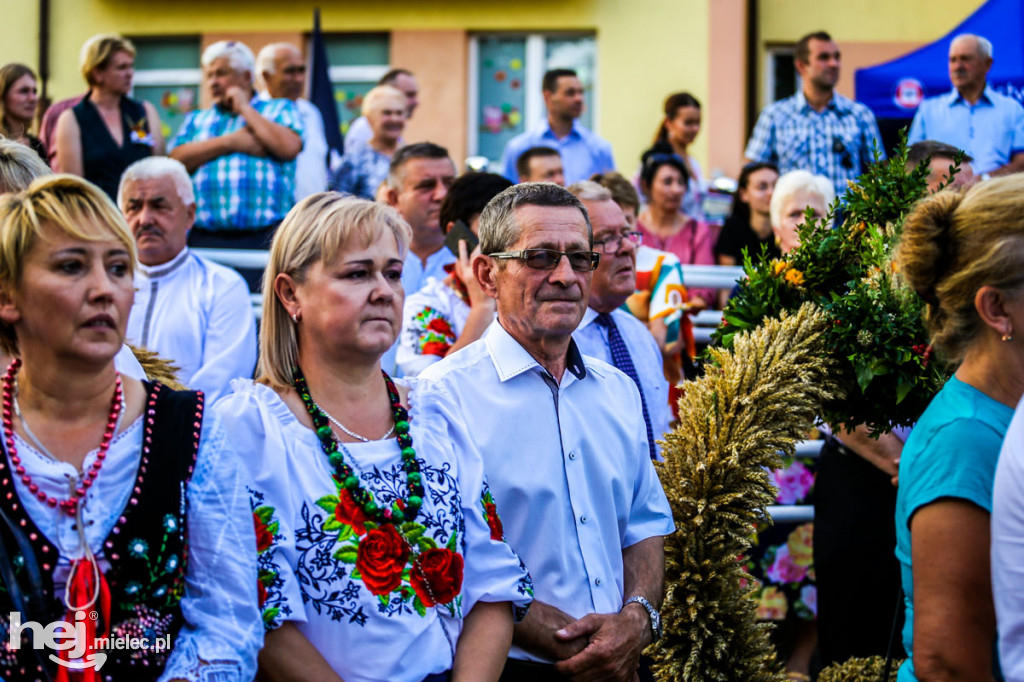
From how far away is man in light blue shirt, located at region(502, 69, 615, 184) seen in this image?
9281mm

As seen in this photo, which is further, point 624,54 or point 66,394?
point 624,54

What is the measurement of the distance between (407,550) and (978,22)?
9081mm

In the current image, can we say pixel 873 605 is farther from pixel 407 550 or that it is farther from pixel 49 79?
pixel 49 79

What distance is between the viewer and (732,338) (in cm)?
410

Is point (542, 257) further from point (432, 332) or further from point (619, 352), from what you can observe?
point (432, 332)

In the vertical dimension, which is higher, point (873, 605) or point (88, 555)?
point (88, 555)

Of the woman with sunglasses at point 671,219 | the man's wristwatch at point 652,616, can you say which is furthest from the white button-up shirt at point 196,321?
the woman with sunglasses at point 671,219

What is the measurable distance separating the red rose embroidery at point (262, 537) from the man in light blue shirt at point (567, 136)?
21.5 feet

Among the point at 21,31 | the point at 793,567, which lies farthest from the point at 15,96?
the point at 21,31

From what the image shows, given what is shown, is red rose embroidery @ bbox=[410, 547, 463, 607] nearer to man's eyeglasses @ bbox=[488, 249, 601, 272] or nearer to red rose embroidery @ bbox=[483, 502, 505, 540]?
red rose embroidery @ bbox=[483, 502, 505, 540]

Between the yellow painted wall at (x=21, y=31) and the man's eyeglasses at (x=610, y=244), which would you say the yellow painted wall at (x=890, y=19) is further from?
the man's eyeglasses at (x=610, y=244)

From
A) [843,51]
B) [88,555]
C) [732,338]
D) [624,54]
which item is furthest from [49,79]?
[88,555]

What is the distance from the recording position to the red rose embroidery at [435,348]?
475cm

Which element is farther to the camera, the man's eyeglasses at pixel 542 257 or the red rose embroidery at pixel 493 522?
the man's eyeglasses at pixel 542 257
